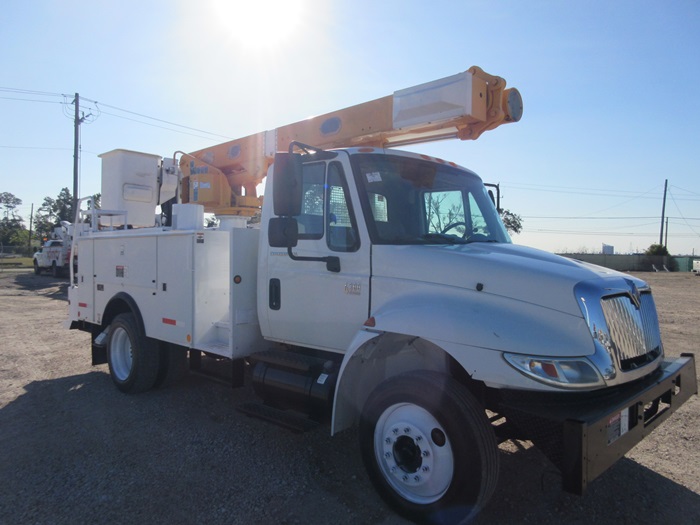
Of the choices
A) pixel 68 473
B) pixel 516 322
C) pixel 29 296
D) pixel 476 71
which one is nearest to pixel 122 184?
pixel 68 473

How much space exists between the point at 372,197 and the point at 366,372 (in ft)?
4.54

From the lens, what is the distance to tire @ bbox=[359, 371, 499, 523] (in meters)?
2.97

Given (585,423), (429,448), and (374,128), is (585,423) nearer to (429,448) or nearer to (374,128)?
(429,448)

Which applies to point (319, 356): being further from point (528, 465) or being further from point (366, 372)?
point (528, 465)

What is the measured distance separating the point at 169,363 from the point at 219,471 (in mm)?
2293

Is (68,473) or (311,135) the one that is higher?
(311,135)

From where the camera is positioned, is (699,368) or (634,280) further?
(699,368)

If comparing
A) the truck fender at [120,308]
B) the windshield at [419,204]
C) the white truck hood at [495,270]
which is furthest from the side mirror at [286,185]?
the truck fender at [120,308]

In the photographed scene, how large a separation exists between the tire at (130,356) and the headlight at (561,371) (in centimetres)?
456

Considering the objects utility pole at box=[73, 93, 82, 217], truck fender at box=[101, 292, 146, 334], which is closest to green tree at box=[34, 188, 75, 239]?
utility pole at box=[73, 93, 82, 217]

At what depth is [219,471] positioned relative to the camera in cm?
412

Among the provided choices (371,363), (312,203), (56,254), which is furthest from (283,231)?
(56,254)

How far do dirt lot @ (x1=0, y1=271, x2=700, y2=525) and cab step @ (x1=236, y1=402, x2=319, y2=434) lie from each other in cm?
43

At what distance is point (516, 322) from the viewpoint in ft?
9.75
